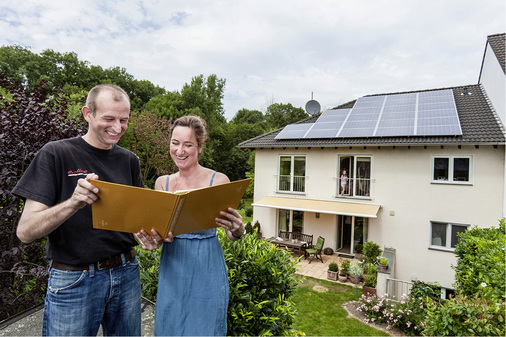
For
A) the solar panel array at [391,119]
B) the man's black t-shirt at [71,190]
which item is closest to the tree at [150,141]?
the solar panel array at [391,119]

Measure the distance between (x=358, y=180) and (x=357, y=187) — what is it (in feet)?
1.17

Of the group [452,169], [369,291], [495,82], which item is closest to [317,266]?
[369,291]

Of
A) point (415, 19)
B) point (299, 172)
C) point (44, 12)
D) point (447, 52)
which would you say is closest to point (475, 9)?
point (415, 19)

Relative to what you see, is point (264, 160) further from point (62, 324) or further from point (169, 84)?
point (169, 84)

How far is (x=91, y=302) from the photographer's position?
1.68 meters

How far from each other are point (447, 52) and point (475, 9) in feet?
13.1

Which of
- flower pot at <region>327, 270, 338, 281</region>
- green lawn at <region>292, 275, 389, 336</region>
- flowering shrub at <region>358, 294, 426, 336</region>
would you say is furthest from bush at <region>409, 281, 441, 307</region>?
flower pot at <region>327, 270, 338, 281</region>

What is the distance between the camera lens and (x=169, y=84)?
32.1 meters

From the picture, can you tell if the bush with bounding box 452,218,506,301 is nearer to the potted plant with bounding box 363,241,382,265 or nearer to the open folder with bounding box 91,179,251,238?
the open folder with bounding box 91,179,251,238

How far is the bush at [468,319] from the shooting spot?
2703mm

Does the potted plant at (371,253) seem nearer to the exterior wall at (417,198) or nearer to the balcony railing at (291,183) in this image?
the exterior wall at (417,198)

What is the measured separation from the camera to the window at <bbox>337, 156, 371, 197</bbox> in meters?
12.9

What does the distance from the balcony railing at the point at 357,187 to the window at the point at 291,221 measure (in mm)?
2686

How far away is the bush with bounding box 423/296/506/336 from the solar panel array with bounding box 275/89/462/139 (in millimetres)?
9473
